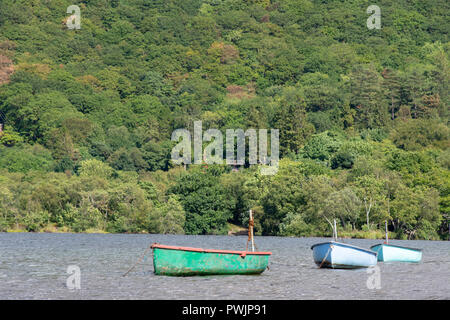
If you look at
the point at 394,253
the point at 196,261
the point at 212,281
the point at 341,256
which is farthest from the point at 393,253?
the point at 196,261

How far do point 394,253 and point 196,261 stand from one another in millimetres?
24775

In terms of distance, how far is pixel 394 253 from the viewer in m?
66.4

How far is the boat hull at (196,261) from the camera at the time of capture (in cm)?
4791

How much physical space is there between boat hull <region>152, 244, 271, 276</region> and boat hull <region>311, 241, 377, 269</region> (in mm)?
9082

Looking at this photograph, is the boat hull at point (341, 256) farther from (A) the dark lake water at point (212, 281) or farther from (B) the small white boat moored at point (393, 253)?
(B) the small white boat moored at point (393, 253)

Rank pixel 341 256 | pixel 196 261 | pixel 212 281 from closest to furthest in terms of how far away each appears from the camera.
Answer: pixel 212 281 < pixel 196 261 < pixel 341 256

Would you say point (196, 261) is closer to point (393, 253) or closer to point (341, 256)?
point (341, 256)

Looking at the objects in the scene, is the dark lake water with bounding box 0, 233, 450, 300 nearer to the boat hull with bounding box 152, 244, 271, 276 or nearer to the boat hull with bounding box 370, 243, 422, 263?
the boat hull with bounding box 152, 244, 271, 276

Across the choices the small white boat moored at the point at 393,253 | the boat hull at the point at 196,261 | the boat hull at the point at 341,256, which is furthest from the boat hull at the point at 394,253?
the boat hull at the point at 196,261

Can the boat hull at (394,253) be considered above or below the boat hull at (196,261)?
below

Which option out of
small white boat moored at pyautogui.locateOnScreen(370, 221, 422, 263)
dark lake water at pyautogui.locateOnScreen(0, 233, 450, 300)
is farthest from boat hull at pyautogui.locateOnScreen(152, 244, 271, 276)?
small white boat moored at pyautogui.locateOnScreen(370, 221, 422, 263)

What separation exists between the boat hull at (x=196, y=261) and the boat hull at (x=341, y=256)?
908cm

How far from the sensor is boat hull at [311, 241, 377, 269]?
56.2 meters
